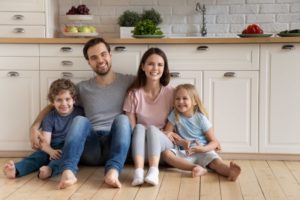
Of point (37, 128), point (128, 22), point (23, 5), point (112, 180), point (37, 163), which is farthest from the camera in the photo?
point (128, 22)

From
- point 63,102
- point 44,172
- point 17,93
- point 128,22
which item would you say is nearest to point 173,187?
point 44,172

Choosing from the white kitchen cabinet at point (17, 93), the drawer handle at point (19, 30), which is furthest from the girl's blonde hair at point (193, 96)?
the drawer handle at point (19, 30)

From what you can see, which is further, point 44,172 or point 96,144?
point 96,144

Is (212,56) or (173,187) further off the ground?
(212,56)

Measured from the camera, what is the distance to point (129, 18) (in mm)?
4535

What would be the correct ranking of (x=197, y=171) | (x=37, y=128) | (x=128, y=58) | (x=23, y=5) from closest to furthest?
(x=197, y=171) → (x=37, y=128) → (x=128, y=58) → (x=23, y=5)

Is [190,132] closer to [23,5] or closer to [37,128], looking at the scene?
[37,128]

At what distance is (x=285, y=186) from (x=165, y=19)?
214 centimetres

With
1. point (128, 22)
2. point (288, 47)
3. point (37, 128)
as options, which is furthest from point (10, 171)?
point (288, 47)

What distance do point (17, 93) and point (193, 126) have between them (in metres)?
1.36

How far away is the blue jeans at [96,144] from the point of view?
3121 mm

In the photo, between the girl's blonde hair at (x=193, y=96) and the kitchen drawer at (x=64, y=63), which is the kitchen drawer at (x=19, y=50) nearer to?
the kitchen drawer at (x=64, y=63)

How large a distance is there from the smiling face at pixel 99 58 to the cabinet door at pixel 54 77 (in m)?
0.33

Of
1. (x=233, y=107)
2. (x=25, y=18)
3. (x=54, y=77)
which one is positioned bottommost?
(x=233, y=107)
